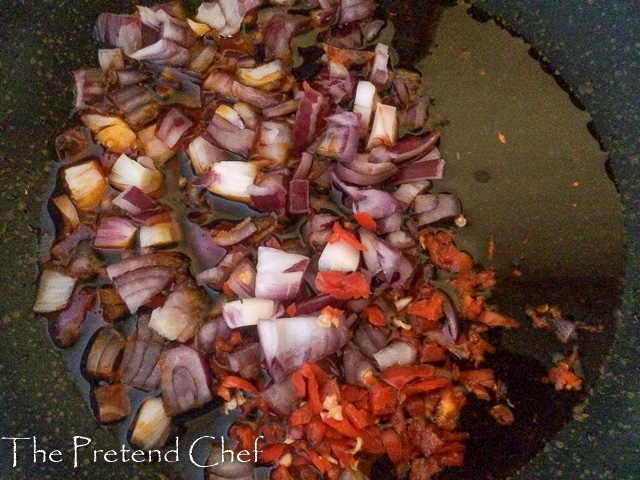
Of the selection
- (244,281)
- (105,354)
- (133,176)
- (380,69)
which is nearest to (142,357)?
(105,354)

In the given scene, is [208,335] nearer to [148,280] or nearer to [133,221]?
[148,280]

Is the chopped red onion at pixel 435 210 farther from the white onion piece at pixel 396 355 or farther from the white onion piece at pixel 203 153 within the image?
the white onion piece at pixel 203 153

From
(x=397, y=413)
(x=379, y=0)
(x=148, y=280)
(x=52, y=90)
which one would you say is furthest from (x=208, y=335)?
(x=379, y=0)

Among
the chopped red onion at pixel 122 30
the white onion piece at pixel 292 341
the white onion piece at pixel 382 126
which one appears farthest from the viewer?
the chopped red onion at pixel 122 30

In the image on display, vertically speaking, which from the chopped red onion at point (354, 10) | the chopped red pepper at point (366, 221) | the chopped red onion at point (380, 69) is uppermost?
the chopped red onion at point (354, 10)

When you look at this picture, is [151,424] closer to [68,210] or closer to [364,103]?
[68,210]

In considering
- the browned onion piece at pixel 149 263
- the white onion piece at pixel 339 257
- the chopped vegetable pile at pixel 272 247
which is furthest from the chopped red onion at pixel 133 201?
the white onion piece at pixel 339 257

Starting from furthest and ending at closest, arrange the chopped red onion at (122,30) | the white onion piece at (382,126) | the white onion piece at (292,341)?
the chopped red onion at (122,30) → the white onion piece at (382,126) → the white onion piece at (292,341)

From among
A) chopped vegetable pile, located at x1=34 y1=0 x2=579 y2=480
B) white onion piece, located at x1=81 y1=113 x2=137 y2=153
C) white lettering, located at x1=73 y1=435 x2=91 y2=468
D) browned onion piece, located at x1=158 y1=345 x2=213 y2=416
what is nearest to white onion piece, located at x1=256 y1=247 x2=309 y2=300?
chopped vegetable pile, located at x1=34 y1=0 x2=579 y2=480

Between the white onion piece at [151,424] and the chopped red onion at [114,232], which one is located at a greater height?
the chopped red onion at [114,232]

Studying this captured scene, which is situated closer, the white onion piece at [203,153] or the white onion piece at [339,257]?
the white onion piece at [339,257]
